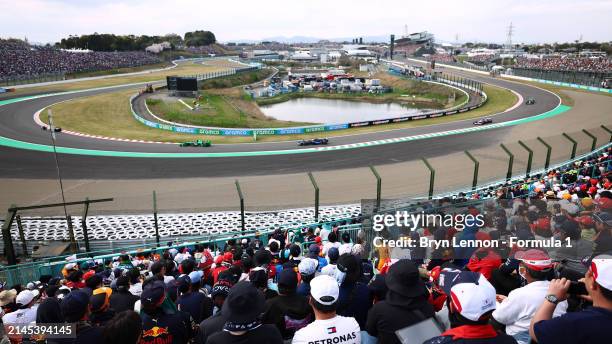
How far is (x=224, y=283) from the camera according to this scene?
5027 millimetres

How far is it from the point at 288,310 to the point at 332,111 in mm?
57253

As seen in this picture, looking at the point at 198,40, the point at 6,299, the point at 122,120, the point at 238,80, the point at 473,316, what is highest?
the point at 198,40

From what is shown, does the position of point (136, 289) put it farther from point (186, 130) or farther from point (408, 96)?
point (408, 96)

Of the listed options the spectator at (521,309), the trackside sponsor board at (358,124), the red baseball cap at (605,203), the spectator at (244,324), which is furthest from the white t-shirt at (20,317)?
the trackside sponsor board at (358,124)

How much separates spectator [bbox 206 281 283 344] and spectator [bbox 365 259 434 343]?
0.93 m

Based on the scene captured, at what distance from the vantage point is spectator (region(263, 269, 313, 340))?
13.1ft

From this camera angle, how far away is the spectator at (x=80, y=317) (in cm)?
348

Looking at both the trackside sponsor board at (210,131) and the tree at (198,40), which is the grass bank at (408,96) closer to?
the trackside sponsor board at (210,131)

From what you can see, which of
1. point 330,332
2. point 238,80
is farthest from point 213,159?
point 238,80

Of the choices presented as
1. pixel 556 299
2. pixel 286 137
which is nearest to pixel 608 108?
pixel 286 137

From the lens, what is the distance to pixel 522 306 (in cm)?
357

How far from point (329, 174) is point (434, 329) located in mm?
16750

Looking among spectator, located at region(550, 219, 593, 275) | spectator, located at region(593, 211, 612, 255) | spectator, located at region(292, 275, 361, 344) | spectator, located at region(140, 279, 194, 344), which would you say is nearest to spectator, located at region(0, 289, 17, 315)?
spectator, located at region(140, 279, 194, 344)

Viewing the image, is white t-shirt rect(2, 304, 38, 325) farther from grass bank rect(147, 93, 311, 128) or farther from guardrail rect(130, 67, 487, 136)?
grass bank rect(147, 93, 311, 128)
